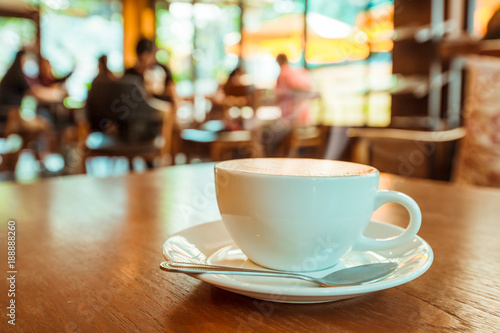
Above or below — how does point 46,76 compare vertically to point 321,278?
above

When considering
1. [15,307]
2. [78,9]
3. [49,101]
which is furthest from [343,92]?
[15,307]

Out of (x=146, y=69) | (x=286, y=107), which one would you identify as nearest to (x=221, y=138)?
(x=286, y=107)

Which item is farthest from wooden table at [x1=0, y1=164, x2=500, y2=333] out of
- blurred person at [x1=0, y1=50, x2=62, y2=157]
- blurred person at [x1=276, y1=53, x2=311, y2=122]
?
blurred person at [x1=276, y1=53, x2=311, y2=122]

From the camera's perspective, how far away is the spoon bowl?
11.5 inches

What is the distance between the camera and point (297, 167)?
36cm

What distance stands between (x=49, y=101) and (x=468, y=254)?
13.1 ft

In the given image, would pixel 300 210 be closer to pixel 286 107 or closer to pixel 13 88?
pixel 286 107

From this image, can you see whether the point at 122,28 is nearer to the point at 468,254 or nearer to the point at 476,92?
the point at 476,92

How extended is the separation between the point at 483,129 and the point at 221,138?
1.96 metres

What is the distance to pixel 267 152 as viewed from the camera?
3.04 meters

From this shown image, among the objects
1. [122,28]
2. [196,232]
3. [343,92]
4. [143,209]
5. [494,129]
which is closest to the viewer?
[196,232]

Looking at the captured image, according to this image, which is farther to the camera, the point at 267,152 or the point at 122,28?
the point at 122,28

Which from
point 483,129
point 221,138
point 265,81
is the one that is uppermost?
point 265,81

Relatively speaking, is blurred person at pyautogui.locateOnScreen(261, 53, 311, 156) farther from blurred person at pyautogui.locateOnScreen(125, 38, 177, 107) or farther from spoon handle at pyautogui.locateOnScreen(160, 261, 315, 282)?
spoon handle at pyautogui.locateOnScreen(160, 261, 315, 282)
